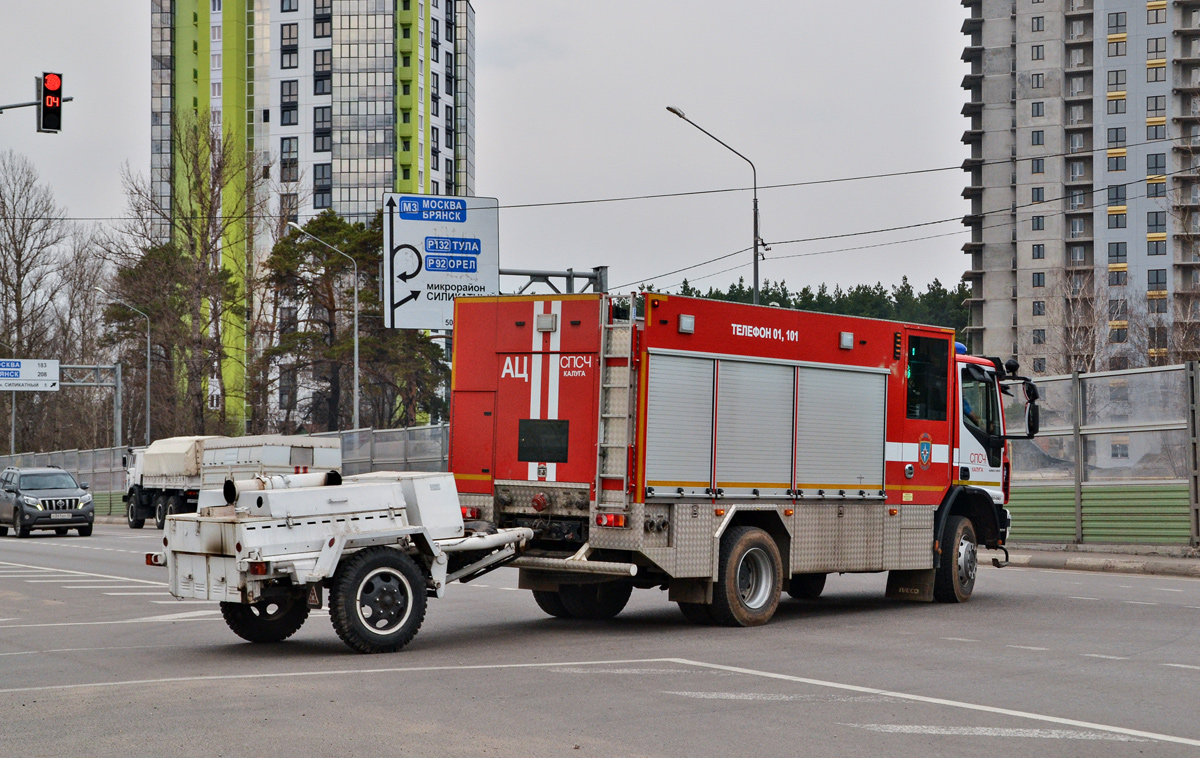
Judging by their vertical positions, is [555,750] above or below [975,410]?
below

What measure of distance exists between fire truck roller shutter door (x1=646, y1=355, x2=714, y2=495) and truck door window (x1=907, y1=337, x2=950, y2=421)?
323 centimetres

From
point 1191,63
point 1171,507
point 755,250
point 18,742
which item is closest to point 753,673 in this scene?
point 18,742

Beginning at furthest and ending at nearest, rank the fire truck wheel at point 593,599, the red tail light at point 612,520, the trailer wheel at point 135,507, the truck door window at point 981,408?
the trailer wheel at point 135,507 < the truck door window at point 981,408 < the fire truck wheel at point 593,599 < the red tail light at point 612,520

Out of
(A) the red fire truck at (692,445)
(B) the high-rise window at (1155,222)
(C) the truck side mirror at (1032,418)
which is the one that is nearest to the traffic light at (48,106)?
(A) the red fire truck at (692,445)

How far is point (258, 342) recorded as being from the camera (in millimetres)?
69625

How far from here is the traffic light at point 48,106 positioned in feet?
69.4

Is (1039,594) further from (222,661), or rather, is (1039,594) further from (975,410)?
(222,661)

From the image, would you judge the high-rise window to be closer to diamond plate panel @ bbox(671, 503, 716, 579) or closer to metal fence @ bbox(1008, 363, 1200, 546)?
metal fence @ bbox(1008, 363, 1200, 546)

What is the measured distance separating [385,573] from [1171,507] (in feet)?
51.1

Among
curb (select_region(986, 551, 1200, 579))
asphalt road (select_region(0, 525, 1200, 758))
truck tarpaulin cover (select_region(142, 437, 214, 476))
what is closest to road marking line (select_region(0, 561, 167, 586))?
asphalt road (select_region(0, 525, 1200, 758))

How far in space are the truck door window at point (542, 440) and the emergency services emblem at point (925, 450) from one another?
4525 millimetres

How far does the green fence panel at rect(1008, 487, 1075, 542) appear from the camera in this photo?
926 inches

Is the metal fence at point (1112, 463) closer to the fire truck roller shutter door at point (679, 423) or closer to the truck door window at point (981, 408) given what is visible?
the truck door window at point (981, 408)

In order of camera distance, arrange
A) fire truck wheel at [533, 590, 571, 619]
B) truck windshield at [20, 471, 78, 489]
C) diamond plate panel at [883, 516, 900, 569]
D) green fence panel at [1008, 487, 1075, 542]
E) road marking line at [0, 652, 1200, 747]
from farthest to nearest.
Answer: truck windshield at [20, 471, 78, 489]
green fence panel at [1008, 487, 1075, 542]
diamond plate panel at [883, 516, 900, 569]
fire truck wheel at [533, 590, 571, 619]
road marking line at [0, 652, 1200, 747]
